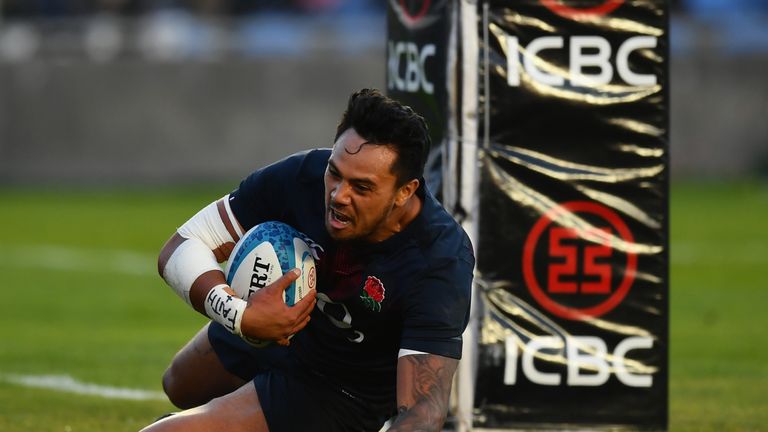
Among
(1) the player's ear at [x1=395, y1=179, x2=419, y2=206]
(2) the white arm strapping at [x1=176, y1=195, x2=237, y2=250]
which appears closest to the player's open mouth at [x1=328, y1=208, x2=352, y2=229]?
(1) the player's ear at [x1=395, y1=179, x2=419, y2=206]

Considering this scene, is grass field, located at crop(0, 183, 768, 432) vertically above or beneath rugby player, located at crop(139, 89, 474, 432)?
beneath

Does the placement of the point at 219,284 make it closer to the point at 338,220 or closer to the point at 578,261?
the point at 338,220

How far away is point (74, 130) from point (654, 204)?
1672cm

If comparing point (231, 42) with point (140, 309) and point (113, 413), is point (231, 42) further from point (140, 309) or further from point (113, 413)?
point (113, 413)

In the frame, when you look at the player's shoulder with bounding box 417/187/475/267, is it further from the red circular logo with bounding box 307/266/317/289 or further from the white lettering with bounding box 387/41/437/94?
the white lettering with bounding box 387/41/437/94

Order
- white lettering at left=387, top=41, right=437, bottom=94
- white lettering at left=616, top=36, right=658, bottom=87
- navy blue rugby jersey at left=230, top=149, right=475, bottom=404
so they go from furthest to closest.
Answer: white lettering at left=387, top=41, right=437, bottom=94 → white lettering at left=616, top=36, right=658, bottom=87 → navy blue rugby jersey at left=230, top=149, right=475, bottom=404

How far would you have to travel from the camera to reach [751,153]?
2306cm

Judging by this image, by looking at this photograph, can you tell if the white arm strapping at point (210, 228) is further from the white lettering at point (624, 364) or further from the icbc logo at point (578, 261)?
the white lettering at point (624, 364)

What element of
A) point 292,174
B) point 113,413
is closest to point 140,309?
point 113,413

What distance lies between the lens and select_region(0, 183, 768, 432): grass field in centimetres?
820

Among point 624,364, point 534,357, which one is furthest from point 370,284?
point 624,364

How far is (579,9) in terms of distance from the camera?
22.7 feet

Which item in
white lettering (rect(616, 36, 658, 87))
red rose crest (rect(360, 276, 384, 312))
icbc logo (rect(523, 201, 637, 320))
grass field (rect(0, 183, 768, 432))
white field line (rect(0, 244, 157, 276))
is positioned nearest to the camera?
red rose crest (rect(360, 276, 384, 312))

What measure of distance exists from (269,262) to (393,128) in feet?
2.35
